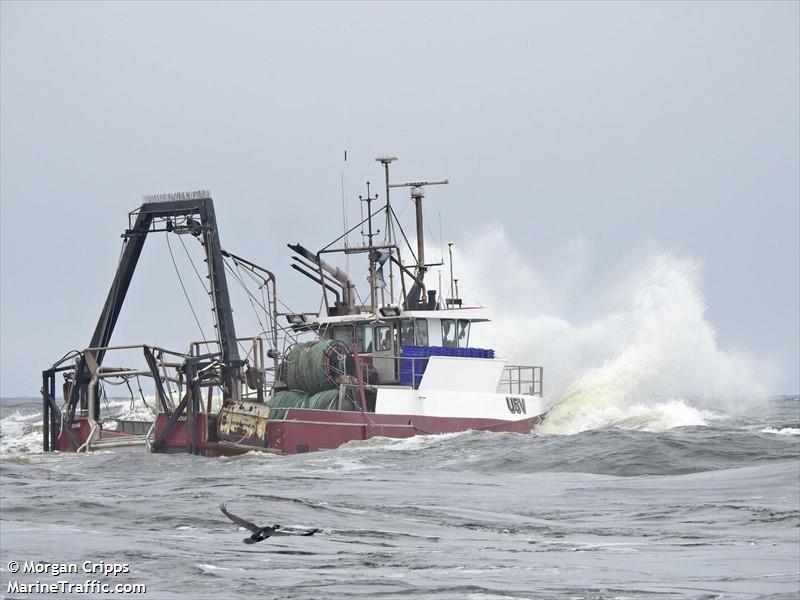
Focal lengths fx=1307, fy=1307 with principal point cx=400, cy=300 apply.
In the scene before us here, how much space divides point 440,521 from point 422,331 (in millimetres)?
17410

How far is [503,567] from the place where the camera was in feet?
38.8

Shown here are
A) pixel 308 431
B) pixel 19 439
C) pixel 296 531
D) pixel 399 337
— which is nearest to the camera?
pixel 296 531

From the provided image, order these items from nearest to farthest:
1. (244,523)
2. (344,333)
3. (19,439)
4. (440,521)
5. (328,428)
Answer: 1. (244,523)
2. (440,521)
3. (328,428)
4. (344,333)
5. (19,439)

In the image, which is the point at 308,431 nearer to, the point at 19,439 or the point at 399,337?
the point at 399,337

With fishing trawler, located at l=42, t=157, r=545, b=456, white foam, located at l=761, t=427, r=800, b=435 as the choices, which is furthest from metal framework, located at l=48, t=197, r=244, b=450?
white foam, located at l=761, t=427, r=800, b=435

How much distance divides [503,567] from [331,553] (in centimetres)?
185

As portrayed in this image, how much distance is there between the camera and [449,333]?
33.6 metres

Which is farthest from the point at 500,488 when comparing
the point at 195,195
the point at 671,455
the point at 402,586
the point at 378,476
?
the point at 195,195

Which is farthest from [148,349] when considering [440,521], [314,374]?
[440,521]

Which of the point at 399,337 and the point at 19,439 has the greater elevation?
the point at 399,337

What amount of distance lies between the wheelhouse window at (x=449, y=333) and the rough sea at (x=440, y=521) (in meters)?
6.34

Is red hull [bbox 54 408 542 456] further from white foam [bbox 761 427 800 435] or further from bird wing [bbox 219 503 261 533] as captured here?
bird wing [bbox 219 503 261 533]

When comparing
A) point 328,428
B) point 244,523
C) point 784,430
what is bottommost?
point 244,523

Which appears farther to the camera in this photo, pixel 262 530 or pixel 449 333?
pixel 449 333
